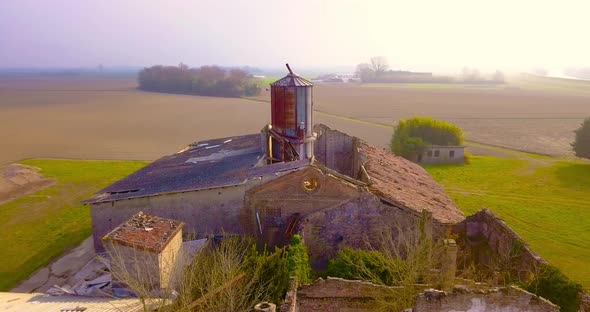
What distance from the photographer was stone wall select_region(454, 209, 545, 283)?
17703 millimetres

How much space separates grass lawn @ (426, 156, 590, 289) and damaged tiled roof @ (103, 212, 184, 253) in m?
19.8

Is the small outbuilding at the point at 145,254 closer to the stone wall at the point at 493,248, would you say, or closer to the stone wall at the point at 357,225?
the stone wall at the point at 357,225

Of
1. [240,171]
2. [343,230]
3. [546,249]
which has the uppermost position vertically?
[240,171]

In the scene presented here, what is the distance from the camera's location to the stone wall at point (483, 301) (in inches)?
480

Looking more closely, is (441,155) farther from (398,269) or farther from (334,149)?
(398,269)

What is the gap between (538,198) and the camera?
35812 millimetres

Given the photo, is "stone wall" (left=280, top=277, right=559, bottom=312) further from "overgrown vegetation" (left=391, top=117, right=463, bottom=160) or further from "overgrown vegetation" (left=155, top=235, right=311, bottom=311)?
"overgrown vegetation" (left=391, top=117, right=463, bottom=160)

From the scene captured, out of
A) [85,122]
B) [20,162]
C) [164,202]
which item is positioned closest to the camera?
[164,202]

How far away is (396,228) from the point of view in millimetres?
A: 18500

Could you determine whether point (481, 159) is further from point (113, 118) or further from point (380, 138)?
point (113, 118)

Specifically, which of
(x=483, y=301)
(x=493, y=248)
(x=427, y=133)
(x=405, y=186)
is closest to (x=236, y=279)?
(x=483, y=301)

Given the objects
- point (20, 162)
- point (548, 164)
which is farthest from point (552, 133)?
point (20, 162)

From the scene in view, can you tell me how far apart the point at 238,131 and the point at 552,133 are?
50.5 meters

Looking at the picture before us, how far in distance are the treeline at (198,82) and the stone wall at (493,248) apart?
109m
